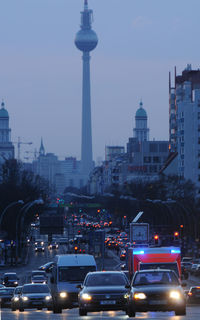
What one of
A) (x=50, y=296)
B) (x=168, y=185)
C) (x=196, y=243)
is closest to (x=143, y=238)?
(x=50, y=296)

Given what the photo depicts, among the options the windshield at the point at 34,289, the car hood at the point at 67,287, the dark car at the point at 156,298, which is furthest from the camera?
the windshield at the point at 34,289

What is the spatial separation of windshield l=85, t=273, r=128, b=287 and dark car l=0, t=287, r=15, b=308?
18070 mm

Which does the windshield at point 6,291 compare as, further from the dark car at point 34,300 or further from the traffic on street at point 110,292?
the dark car at point 34,300

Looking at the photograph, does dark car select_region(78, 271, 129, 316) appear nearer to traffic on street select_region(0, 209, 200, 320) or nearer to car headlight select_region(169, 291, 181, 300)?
traffic on street select_region(0, 209, 200, 320)

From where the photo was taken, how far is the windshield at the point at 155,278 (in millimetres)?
32159

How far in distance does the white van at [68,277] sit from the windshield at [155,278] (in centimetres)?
777

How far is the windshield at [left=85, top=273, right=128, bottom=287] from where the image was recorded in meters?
34.2

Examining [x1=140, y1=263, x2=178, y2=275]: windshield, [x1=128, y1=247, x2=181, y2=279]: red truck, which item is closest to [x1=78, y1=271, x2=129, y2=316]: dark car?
[x1=140, y1=263, x2=178, y2=275]: windshield

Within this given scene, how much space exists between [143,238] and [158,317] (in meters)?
42.9

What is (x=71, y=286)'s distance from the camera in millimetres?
40844

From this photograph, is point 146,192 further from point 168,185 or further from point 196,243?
point 196,243

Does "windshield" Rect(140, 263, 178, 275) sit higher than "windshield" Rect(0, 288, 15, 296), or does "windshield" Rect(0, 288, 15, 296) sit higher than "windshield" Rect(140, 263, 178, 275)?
"windshield" Rect(140, 263, 178, 275)

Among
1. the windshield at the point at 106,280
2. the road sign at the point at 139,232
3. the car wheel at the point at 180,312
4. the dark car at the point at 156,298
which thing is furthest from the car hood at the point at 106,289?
the road sign at the point at 139,232

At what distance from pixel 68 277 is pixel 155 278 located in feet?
30.9
